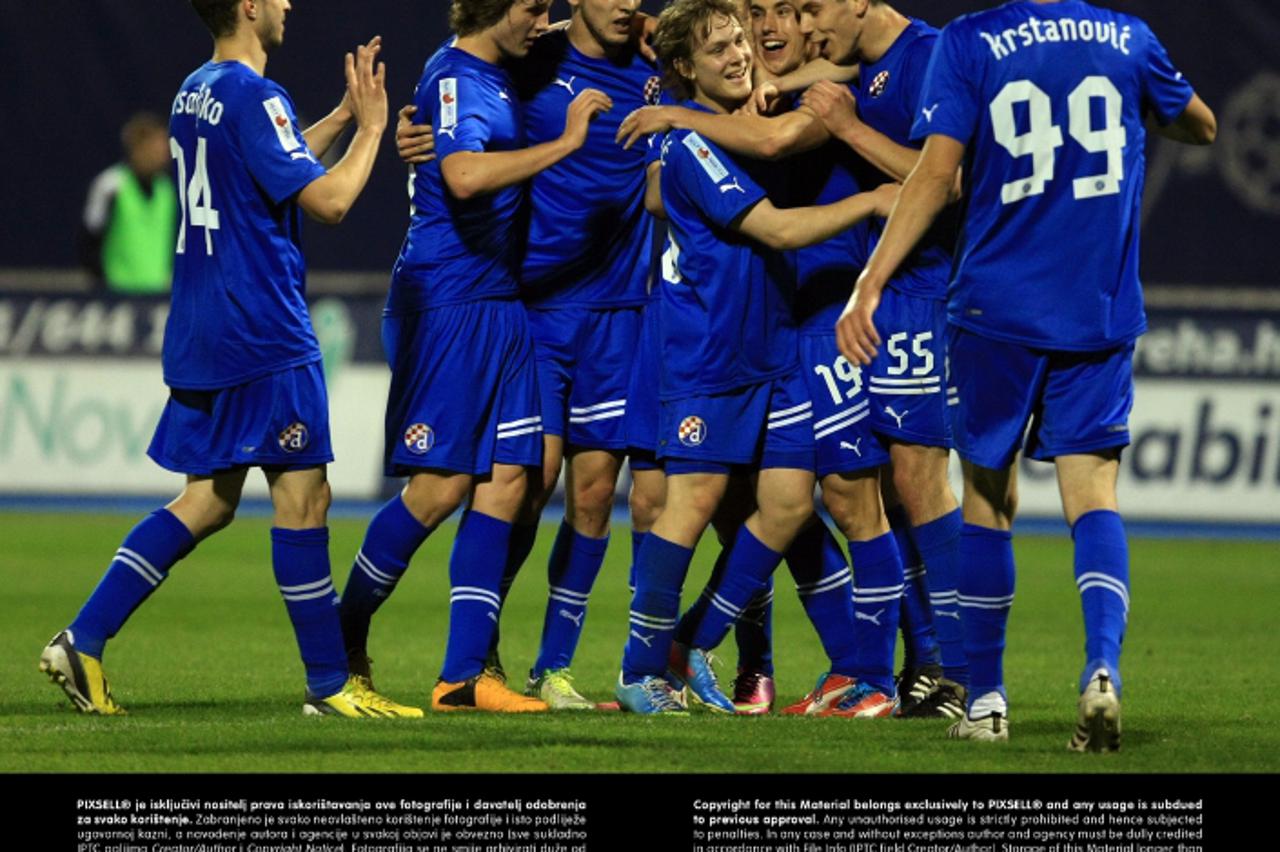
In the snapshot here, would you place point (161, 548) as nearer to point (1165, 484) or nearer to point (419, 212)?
point (419, 212)

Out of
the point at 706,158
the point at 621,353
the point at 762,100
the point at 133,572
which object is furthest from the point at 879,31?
the point at 133,572

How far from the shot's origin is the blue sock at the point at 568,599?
22.0 ft

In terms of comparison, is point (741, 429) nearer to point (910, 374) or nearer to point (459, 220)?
point (910, 374)

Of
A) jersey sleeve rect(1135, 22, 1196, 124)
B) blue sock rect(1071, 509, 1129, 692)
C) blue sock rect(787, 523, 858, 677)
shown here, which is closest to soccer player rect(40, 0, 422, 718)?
blue sock rect(787, 523, 858, 677)

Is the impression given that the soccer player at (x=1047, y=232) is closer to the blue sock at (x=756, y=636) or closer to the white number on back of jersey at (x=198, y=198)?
the blue sock at (x=756, y=636)

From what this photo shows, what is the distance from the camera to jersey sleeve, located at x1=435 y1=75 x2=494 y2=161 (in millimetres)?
6199

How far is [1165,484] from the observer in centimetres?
1329

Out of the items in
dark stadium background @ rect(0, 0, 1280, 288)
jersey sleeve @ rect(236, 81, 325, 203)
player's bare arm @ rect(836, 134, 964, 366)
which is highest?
dark stadium background @ rect(0, 0, 1280, 288)

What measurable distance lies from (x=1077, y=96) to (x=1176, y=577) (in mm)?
6646

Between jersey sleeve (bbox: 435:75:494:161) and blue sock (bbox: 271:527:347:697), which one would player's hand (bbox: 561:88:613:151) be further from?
blue sock (bbox: 271:527:347:697)

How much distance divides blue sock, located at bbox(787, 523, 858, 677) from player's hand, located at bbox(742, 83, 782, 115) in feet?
4.29

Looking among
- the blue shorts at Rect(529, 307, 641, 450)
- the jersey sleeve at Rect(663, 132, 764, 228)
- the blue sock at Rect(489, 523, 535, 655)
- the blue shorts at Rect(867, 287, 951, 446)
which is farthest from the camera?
the blue sock at Rect(489, 523, 535, 655)

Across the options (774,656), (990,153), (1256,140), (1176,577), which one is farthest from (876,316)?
(1256,140)

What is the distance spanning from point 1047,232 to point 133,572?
2.78m
